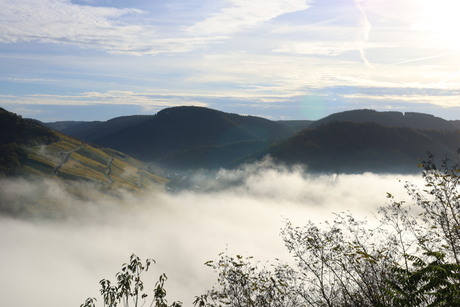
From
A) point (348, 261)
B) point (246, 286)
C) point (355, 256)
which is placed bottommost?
point (246, 286)

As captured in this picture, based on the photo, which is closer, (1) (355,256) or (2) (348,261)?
(2) (348,261)

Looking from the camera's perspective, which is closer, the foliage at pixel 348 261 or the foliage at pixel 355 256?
the foliage at pixel 348 261

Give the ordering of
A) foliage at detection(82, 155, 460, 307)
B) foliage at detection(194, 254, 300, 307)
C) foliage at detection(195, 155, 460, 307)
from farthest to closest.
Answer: foliage at detection(194, 254, 300, 307) → foliage at detection(195, 155, 460, 307) → foliage at detection(82, 155, 460, 307)

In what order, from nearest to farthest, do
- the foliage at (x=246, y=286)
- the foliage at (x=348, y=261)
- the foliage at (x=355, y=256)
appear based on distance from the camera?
the foliage at (x=348, y=261), the foliage at (x=355, y=256), the foliage at (x=246, y=286)

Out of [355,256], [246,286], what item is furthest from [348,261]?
[246,286]

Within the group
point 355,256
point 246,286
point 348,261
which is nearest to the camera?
point 348,261

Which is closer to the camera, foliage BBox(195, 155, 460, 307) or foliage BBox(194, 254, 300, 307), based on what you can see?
foliage BBox(195, 155, 460, 307)

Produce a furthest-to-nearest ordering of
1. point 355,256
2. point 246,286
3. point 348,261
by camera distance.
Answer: point 246,286
point 355,256
point 348,261

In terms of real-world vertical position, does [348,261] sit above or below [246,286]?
above

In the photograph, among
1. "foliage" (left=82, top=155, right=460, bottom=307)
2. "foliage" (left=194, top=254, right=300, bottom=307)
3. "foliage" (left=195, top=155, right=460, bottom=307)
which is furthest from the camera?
"foliage" (left=194, top=254, right=300, bottom=307)

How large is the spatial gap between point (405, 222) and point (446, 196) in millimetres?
3332

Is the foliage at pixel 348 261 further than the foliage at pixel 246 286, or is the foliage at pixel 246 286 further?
the foliage at pixel 246 286

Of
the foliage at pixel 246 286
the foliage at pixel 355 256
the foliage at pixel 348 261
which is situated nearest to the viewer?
the foliage at pixel 348 261

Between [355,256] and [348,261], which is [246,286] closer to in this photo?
[348,261]
